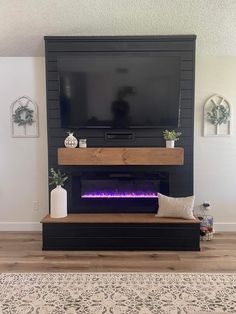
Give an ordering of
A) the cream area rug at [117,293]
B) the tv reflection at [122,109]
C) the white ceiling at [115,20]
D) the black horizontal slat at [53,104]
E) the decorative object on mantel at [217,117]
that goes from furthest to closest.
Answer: the decorative object on mantel at [217,117]
the black horizontal slat at [53,104]
the tv reflection at [122,109]
the white ceiling at [115,20]
the cream area rug at [117,293]

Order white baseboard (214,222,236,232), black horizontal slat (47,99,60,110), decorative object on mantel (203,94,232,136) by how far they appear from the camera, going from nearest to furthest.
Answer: black horizontal slat (47,99,60,110) → decorative object on mantel (203,94,232,136) → white baseboard (214,222,236,232)

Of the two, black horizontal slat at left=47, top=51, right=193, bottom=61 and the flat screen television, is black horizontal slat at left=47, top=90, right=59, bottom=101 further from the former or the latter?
black horizontal slat at left=47, top=51, right=193, bottom=61

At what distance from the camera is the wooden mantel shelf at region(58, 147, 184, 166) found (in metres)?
3.81

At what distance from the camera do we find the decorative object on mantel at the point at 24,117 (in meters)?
4.24

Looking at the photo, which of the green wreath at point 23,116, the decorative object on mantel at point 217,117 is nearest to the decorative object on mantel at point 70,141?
the green wreath at point 23,116

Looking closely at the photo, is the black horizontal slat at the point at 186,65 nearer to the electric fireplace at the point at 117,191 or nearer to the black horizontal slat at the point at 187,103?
the black horizontal slat at the point at 187,103

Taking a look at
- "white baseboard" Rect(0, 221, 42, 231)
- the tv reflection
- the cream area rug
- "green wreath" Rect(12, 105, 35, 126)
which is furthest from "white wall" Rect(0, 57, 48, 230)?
the cream area rug

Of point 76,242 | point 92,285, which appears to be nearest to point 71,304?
point 92,285

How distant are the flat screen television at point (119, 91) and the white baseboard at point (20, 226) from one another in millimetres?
1529

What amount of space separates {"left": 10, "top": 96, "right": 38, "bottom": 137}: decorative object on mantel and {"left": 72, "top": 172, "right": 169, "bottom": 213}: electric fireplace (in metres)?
0.94

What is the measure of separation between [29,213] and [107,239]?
1.37 m

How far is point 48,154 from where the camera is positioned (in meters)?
4.02

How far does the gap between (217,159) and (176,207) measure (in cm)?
108

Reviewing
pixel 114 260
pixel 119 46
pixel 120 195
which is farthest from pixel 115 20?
pixel 114 260
